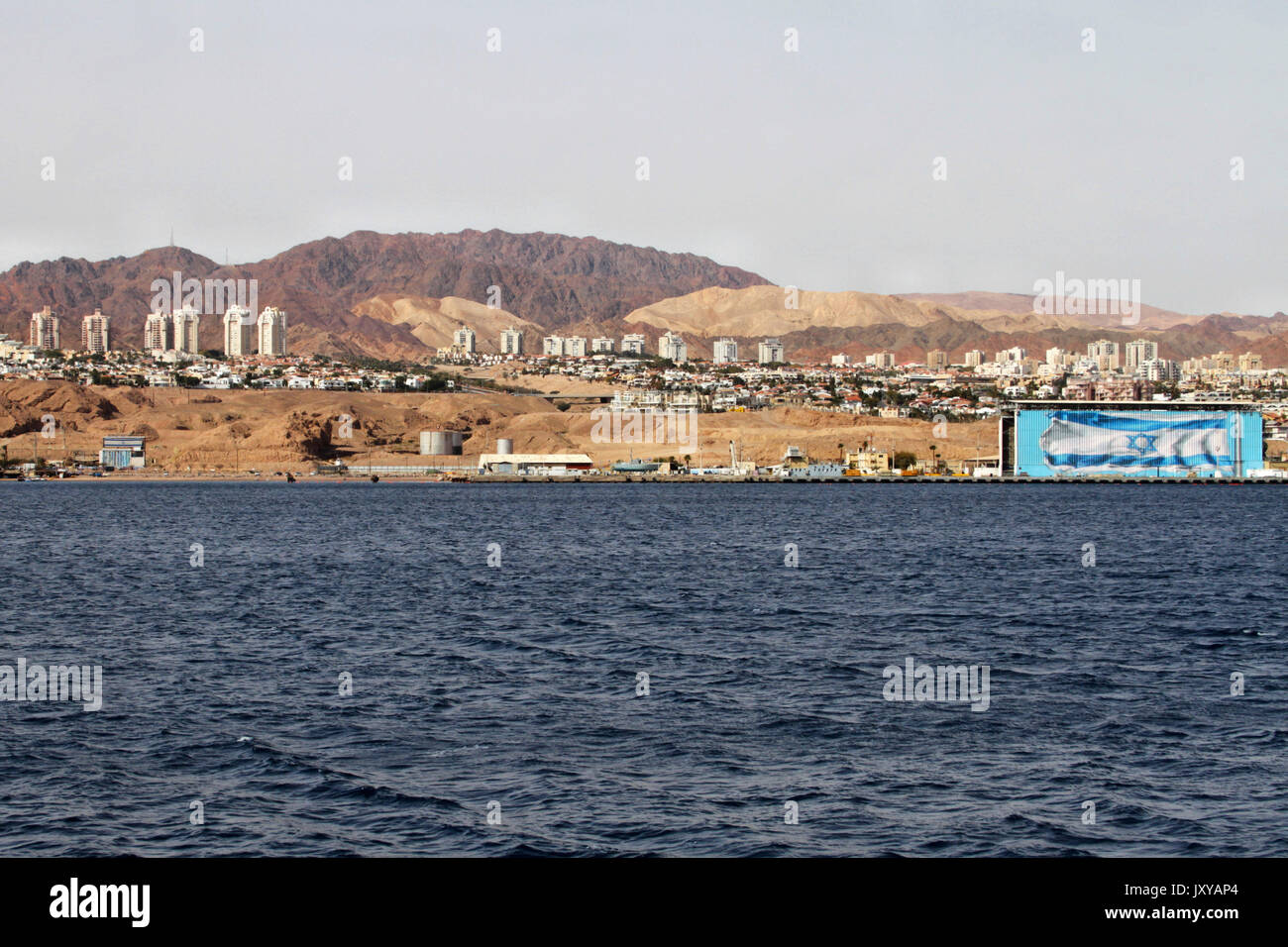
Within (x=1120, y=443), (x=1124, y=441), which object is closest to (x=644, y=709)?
(x=1120, y=443)

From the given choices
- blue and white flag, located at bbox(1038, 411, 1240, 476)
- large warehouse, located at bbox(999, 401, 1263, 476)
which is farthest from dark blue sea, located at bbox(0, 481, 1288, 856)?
blue and white flag, located at bbox(1038, 411, 1240, 476)

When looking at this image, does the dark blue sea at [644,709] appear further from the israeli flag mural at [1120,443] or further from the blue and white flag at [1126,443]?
the blue and white flag at [1126,443]

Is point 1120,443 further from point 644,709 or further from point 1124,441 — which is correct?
point 644,709

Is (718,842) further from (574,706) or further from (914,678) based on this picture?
(914,678)

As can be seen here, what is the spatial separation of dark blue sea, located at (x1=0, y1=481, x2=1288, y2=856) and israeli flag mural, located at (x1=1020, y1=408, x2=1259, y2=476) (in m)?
121

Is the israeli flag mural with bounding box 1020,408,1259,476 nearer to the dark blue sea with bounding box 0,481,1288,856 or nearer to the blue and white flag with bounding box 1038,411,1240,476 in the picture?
the blue and white flag with bounding box 1038,411,1240,476

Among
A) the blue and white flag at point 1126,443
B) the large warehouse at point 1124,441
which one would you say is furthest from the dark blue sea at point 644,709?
the blue and white flag at point 1126,443

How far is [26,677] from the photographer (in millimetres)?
29234

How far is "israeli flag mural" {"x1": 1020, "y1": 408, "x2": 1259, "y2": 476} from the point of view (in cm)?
18238

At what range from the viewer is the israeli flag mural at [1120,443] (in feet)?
598

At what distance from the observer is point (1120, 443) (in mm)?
182000

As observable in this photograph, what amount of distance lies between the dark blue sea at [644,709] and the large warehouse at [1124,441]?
120649 millimetres
